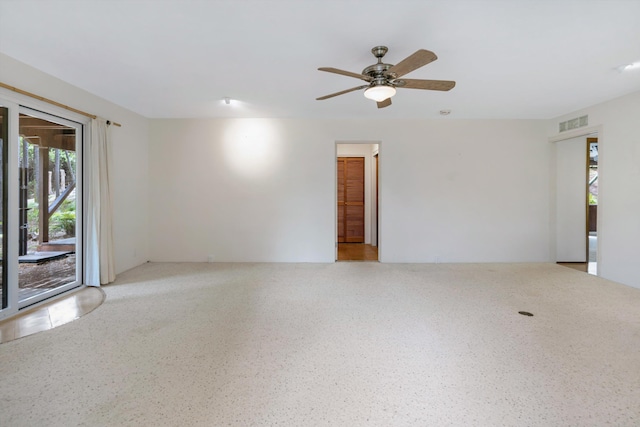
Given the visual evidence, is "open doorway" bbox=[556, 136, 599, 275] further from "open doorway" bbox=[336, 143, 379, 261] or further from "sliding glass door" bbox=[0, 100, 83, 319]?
"sliding glass door" bbox=[0, 100, 83, 319]

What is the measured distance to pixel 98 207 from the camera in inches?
145

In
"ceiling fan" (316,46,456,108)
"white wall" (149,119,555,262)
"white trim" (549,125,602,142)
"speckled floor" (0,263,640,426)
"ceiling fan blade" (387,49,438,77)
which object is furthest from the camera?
"white wall" (149,119,555,262)

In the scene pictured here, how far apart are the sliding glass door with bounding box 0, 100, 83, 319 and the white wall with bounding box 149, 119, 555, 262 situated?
1.42 meters

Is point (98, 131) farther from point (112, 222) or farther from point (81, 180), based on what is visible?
point (112, 222)

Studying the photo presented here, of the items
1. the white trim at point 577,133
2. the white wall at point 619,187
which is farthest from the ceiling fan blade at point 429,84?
the white trim at point 577,133

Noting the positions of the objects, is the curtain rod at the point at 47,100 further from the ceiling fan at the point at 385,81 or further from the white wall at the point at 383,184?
the ceiling fan at the point at 385,81

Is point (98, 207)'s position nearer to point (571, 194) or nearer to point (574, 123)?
point (574, 123)

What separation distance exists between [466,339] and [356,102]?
126 inches

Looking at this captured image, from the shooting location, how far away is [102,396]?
1.66 meters

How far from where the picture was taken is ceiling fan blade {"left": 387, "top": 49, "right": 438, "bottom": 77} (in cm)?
203

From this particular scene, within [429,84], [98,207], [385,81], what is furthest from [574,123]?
Answer: [98,207]

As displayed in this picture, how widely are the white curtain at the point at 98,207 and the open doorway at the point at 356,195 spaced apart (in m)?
4.61

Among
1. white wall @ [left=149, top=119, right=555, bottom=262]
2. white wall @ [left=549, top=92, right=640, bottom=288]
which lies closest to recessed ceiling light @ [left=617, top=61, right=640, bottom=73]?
white wall @ [left=549, top=92, right=640, bottom=288]

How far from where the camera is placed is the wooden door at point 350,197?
703cm
